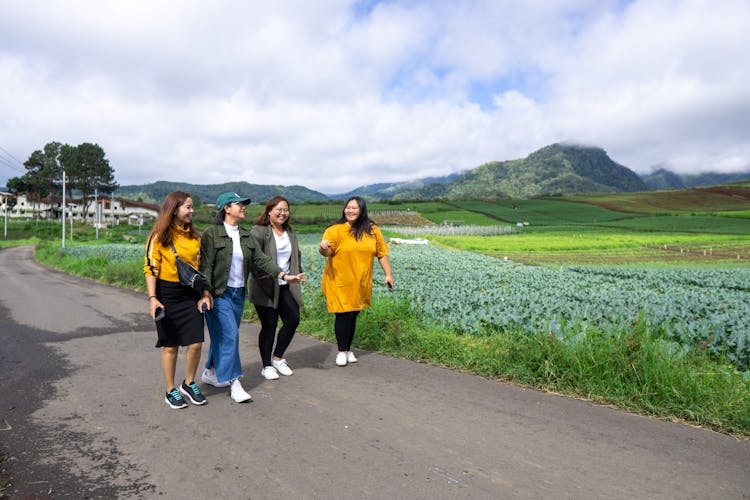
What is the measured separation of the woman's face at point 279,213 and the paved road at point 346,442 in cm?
185

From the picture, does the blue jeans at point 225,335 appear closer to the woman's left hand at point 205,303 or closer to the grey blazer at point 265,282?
the woman's left hand at point 205,303

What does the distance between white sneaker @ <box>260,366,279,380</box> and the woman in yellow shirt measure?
82cm

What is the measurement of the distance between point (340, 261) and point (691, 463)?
13.2 ft

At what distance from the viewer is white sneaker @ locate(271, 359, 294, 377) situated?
222 inches

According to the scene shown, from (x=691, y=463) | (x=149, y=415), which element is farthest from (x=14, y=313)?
(x=691, y=463)

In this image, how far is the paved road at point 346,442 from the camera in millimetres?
3088

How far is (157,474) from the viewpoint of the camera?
3.24 m

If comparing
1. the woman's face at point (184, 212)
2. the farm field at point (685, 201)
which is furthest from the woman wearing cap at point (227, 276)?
the farm field at point (685, 201)

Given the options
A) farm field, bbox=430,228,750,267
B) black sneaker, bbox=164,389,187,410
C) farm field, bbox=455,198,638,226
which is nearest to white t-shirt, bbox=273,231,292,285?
black sneaker, bbox=164,389,187,410

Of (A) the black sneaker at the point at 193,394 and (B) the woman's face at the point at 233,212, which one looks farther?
(B) the woman's face at the point at 233,212

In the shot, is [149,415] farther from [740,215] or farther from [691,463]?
[740,215]

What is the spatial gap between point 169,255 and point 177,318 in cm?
61

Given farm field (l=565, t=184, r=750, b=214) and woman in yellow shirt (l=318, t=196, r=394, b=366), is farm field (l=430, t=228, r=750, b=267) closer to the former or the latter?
woman in yellow shirt (l=318, t=196, r=394, b=366)

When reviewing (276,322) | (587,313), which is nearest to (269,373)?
(276,322)
